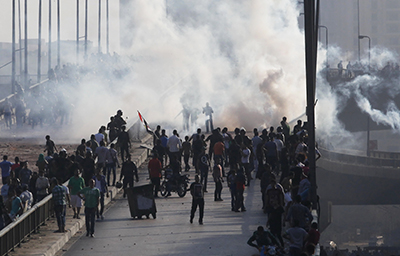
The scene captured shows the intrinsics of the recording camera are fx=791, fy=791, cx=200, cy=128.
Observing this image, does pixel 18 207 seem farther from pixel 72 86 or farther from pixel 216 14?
pixel 216 14

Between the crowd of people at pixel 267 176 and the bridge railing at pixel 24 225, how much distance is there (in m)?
2.88

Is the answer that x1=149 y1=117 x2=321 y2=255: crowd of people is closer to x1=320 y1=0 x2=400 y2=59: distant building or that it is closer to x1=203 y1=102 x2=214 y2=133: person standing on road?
x1=203 y1=102 x2=214 y2=133: person standing on road

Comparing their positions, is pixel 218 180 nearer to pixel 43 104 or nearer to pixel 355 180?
pixel 43 104

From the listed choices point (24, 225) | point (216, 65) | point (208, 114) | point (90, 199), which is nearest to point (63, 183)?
point (90, 199)

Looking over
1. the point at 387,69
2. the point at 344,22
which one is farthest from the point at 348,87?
the point at 344,22

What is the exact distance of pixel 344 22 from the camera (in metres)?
150

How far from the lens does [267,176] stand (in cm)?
1568

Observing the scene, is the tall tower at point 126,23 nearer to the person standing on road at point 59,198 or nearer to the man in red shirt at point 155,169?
Answer: the man in red shirt at point 155,169

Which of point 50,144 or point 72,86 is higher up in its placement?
point 72,86

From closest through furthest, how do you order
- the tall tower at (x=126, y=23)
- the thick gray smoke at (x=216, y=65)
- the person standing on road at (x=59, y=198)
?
1. the person standing on road at (x=59, y=198)
2. the thick gray smoke at (x=216, y=65)
3. the tall tower at (x=126, y=23)

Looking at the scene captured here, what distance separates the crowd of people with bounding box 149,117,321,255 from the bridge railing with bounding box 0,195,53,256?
9.45 ft

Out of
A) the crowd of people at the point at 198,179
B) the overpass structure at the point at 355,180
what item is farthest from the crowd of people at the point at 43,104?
the overpass structure at the point at 355,180

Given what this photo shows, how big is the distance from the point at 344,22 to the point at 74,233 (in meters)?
140

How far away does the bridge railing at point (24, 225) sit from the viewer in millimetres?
12727
